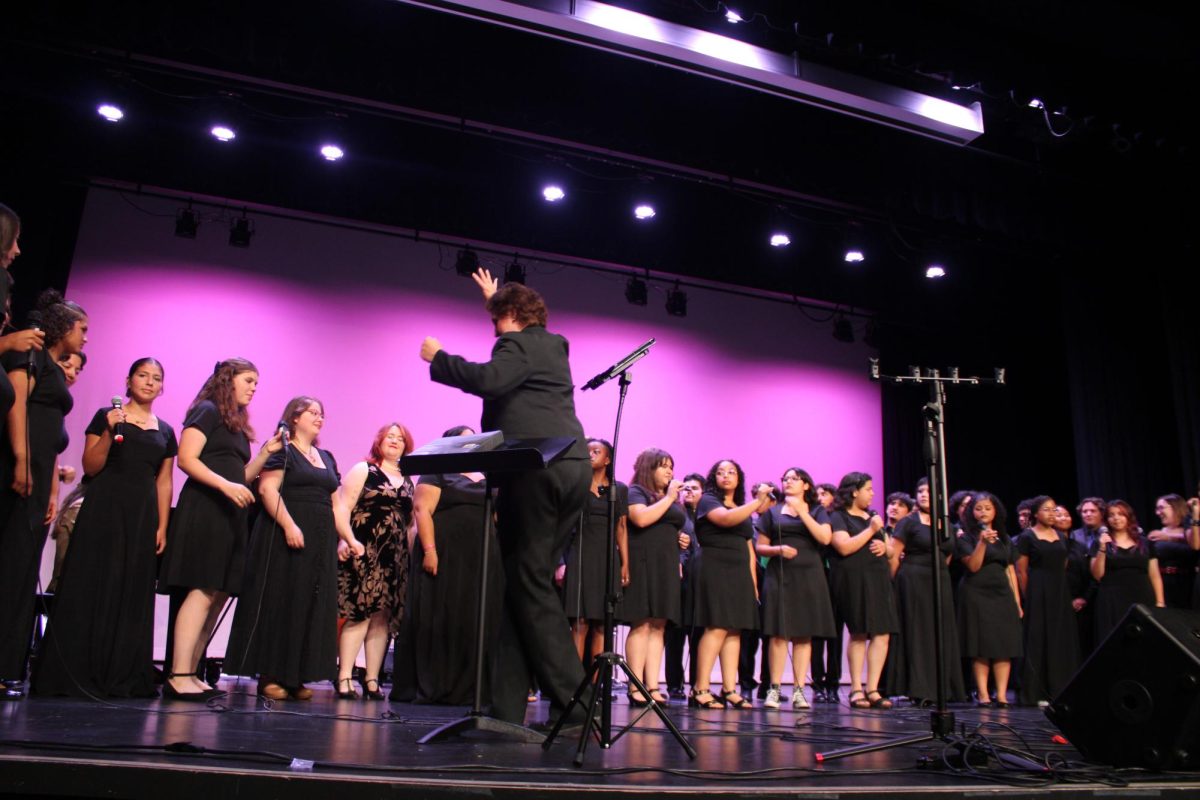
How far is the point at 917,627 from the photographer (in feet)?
22.0

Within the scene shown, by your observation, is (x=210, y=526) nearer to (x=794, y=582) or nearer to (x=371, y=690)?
(x=371, y=690)

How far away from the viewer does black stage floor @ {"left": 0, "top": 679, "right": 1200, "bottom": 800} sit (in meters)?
2.02

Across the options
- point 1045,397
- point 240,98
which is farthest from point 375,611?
point 1045,397

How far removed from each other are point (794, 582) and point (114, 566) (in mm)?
3964

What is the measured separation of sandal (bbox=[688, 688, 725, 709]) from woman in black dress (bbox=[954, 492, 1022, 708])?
2516 millimetres

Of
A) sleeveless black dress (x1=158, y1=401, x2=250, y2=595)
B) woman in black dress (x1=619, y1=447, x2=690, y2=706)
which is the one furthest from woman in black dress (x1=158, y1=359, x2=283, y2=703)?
woman in black dress (x1=619, y1=447, x2=690, y2=706)

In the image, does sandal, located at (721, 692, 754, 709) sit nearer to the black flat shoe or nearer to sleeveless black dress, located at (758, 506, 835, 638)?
sleeveless black dress, located at (758, 506, 835, 638)

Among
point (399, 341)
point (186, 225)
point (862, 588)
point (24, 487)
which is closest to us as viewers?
point (24, 487)

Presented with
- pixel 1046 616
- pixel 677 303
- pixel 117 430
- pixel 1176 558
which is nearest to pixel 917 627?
pixel 1046 616

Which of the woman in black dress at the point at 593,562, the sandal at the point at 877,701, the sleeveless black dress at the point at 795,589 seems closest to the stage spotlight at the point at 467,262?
the woman in black dress at the point at 593,562

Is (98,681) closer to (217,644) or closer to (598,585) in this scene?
(598,585)

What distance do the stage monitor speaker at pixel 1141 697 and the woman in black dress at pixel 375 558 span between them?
3.66 meters

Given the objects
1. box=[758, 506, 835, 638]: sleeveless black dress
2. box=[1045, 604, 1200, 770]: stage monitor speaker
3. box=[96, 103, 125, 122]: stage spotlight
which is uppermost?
box=[96, 103, 125, 122]: stage spotlight

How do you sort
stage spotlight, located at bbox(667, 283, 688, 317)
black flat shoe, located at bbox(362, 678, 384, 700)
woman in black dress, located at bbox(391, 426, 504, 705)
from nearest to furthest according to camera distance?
woman in black dress, located at bbox(391, 426, 504, 705), black flat shoe, located at bbox(362, 678, 384, 700), stage spotlight, located at bbox(667, 283, 688, 317)
